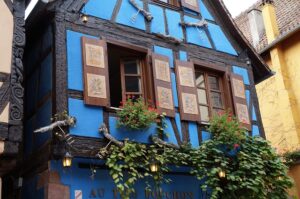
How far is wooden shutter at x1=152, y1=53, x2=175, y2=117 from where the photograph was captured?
812cm

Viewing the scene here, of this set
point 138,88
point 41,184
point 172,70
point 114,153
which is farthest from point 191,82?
point 41,184

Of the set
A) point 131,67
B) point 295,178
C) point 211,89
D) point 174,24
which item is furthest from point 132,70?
point 295,178

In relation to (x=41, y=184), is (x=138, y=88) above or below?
above

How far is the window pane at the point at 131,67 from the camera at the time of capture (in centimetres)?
845

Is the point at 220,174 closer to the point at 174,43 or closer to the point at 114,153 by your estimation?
the point at 114,153

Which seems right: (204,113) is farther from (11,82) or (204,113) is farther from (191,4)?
(11,82)

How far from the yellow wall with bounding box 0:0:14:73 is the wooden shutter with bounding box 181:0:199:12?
416 cm

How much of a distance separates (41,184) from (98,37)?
2.68 metres

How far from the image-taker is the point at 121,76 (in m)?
8.16

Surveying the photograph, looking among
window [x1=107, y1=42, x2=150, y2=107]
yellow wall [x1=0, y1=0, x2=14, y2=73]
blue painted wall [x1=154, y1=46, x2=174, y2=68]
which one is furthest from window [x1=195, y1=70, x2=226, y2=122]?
yellow wall [x1=0, y1=0, x2=14, y2=73]

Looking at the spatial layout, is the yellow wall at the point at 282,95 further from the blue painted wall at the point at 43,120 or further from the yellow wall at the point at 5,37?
the yellow wall at the point at 5,37

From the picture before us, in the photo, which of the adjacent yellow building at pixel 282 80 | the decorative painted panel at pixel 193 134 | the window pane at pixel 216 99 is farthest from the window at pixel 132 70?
the adjacent yellow building at pixel 282 80

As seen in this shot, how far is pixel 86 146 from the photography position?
7055mm

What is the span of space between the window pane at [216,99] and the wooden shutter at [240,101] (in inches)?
11.3
